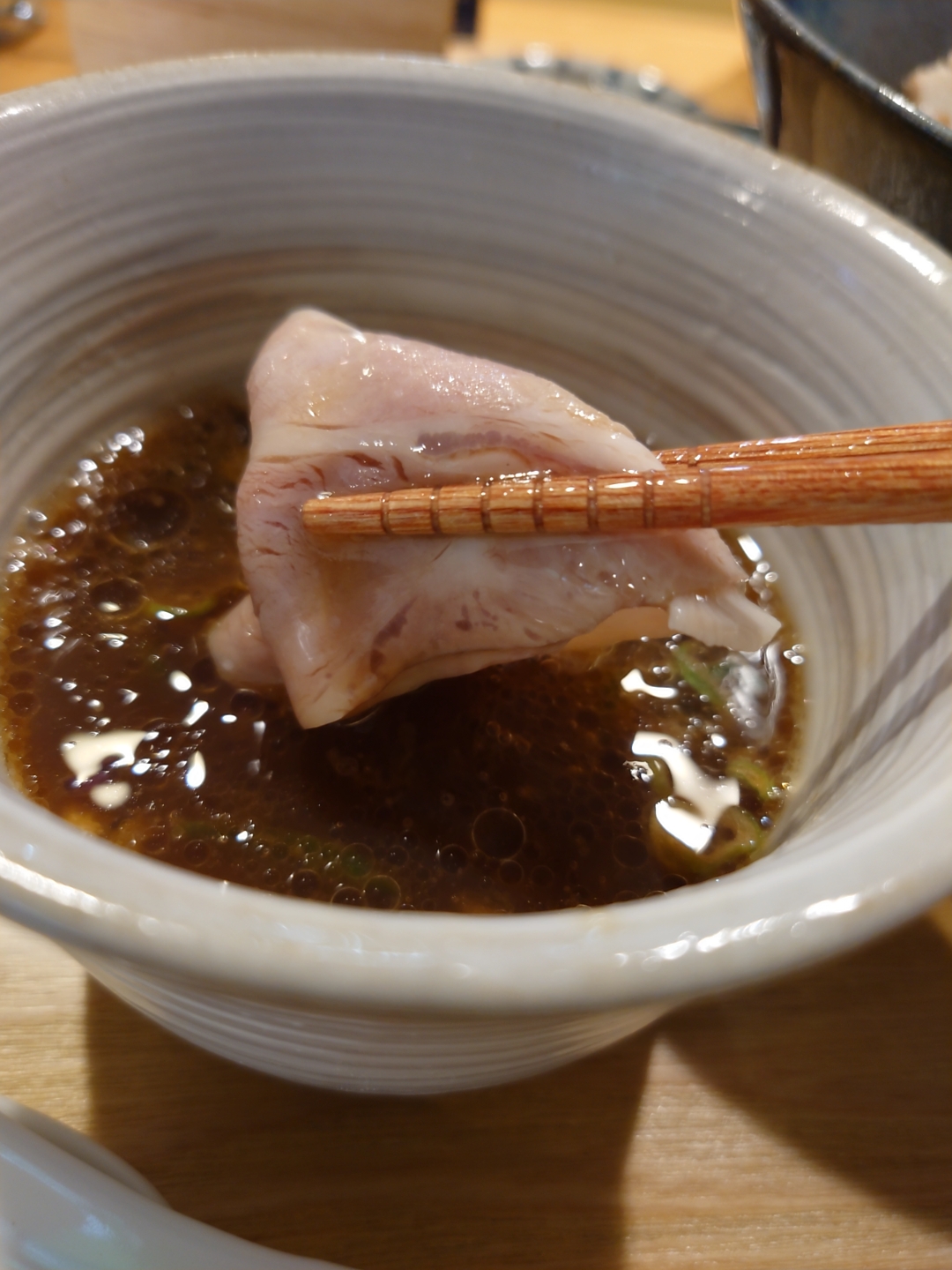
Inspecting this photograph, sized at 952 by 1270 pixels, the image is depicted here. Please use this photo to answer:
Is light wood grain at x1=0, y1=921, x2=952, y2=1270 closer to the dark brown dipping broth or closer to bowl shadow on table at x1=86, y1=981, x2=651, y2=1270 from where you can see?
bowl shadow on table at x1=86, y1=981, x2=651, y2=1270

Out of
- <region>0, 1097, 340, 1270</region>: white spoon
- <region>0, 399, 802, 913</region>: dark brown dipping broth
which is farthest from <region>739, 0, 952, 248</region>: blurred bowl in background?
<region>0, 1097, 340, 1270</region>: white spoon

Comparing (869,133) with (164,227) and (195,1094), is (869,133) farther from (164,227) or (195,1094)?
(195,1094)

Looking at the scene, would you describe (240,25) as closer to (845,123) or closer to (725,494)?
(845,123)

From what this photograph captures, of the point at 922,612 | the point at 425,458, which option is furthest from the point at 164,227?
the point at 922,612

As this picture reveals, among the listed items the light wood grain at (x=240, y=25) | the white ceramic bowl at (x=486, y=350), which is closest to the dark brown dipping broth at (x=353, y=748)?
the white ceramic bowl at (x=486, y=350)

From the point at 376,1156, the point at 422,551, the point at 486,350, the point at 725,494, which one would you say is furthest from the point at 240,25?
the point at 376,1156

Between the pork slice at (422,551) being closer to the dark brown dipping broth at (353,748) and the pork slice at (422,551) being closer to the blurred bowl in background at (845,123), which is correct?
the dark brown dipping broth at (353,748)
